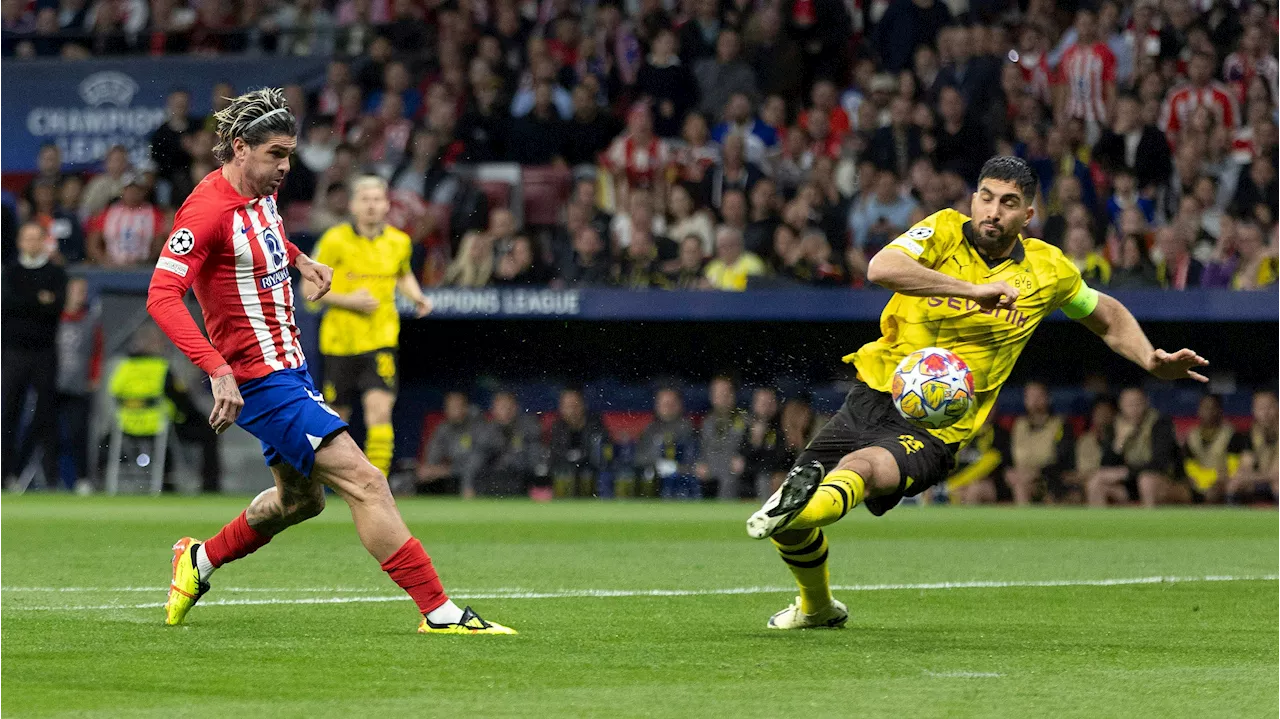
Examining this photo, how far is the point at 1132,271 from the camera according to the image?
1817 cm

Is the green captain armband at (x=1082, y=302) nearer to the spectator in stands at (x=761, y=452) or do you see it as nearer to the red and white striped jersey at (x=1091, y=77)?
the spectator in stands at (x=761, y=452)

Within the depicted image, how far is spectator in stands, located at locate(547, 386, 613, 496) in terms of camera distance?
762 inches

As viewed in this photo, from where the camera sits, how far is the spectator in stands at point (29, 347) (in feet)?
63.5

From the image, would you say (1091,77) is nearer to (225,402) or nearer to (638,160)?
(638,160)

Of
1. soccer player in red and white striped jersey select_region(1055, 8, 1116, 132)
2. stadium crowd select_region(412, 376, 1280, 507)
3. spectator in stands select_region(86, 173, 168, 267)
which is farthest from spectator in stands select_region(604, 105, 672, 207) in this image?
spectator in stands select_region(86, 173, 168, 267)

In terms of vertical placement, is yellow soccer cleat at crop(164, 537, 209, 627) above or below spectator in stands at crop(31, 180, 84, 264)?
below

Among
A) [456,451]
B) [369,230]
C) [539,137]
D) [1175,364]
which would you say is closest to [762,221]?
[539,137]

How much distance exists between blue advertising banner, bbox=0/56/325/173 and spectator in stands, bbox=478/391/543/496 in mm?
5640

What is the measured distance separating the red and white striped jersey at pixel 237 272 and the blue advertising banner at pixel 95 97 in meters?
15.8

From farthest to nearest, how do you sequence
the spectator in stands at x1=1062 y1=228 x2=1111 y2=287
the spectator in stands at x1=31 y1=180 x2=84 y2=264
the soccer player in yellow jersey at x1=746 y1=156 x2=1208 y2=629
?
the spectator in stands at x1=31 y1=180 x2=84 y2=264 → the spectator in stands at x1=1062 y1=228 x2=1111 y2=287 → the soccer player in yellow jersey at x1=746 y1=156 x2=1208 y2=629

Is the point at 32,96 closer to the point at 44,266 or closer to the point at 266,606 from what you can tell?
the point at 44,266

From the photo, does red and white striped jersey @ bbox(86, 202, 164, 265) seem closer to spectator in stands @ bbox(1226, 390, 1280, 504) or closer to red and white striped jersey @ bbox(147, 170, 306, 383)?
spectator in stands @ bbox(1226, 390, 1280, 504)

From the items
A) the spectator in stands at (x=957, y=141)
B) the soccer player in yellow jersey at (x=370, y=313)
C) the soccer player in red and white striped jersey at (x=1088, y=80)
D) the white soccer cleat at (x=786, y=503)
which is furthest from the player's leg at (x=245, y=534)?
the soccer player in red and white striped jersey at (x=1088, y=80)

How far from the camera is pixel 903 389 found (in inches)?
295
